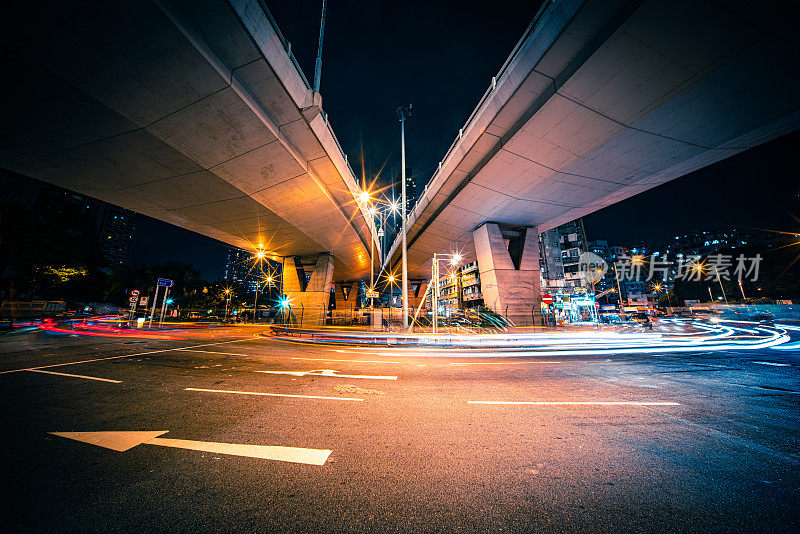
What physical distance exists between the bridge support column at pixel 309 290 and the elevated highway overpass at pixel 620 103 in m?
17.3

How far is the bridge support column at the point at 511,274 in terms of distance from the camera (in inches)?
789

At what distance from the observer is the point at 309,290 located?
29.8 metres

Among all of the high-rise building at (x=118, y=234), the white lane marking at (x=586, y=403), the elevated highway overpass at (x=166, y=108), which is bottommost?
the white lane marking at (x=586, y=403)

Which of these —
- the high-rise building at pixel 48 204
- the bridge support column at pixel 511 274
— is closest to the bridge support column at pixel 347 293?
the high-rise building at pixel 48 204

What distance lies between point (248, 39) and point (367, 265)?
35163 millimetres

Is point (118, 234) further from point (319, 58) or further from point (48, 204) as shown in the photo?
point (319, 58)

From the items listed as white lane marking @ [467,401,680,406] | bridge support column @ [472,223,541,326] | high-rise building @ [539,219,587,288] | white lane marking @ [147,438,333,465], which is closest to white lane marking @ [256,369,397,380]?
white lane marking @ [467,401,680,406]

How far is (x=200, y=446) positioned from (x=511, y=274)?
68.1 ft

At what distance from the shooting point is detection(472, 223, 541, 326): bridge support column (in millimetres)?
20047

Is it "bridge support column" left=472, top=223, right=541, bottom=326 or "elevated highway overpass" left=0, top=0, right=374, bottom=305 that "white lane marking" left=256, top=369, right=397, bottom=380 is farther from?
"bridge support column" left=472, top=223, right=541, bottom=326

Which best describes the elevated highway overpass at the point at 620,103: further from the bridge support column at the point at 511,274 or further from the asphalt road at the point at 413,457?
the asphalt road at the point at 413,457

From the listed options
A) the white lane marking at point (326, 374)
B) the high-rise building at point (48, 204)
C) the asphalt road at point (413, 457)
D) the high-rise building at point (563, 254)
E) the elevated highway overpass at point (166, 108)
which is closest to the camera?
the asphalt road at point (413, 457)

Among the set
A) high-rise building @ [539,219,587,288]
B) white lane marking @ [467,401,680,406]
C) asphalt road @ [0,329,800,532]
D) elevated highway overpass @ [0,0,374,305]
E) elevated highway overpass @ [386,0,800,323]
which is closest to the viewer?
asphalt road @ [0,329,800,532]

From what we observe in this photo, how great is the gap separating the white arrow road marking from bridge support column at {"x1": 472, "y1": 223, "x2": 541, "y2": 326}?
737 inches
